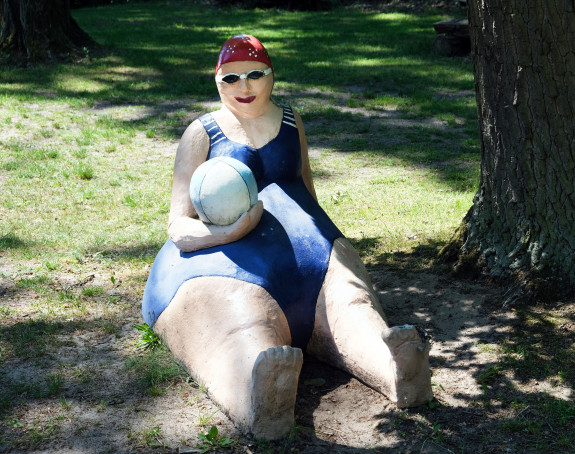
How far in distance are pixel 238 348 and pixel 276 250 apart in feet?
2.21

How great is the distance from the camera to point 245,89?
183 inches

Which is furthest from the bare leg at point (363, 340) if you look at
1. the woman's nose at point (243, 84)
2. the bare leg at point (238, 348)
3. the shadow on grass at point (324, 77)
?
the shadow on grass at point (324, 77)

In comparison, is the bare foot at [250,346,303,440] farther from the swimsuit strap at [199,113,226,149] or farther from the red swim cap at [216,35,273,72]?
the red swim cap at [216,35,273,72]

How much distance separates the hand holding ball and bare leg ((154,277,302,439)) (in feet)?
1.21

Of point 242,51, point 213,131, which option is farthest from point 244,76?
point 213,131

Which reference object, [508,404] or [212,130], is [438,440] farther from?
[212,130]

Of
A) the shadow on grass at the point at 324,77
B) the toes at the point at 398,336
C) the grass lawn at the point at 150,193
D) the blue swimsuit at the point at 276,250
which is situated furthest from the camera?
the shadow on grass at the point at 324,77

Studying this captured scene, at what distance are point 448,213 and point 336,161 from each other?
2.07 m

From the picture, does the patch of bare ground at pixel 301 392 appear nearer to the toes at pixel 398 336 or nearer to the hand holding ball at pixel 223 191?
the toes at pixel 398 336

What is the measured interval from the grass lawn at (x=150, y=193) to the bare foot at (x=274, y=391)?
9 centimetres

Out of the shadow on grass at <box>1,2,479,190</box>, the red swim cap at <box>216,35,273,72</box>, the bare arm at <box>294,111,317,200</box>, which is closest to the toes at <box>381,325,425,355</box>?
the bare arm at <box>294,111,317,200</box>

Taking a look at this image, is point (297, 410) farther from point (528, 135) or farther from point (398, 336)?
point (528, 135)

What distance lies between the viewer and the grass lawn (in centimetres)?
414

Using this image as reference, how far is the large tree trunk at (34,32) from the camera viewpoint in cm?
1308
